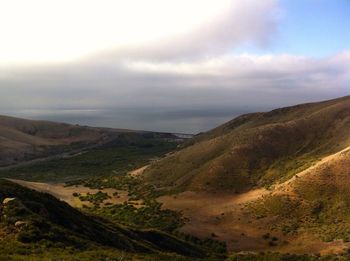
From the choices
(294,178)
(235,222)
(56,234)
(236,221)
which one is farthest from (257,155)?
(56,234)

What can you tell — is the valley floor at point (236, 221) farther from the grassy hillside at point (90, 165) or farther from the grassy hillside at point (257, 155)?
the grassy hillside at point (90, 165)

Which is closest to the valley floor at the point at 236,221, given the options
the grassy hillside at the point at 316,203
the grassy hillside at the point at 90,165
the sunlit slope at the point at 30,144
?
the grassy hillside at the point at 316,203

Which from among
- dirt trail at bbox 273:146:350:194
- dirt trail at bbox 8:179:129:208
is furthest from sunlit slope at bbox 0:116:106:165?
dirt trail at bbox 273:146:350:194

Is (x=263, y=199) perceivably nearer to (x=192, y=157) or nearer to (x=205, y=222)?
(x=205, y=222)

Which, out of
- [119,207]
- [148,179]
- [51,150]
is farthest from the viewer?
[51,150]

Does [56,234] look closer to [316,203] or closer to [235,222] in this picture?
[235,222]

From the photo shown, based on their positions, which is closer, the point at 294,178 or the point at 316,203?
the point at 316,203

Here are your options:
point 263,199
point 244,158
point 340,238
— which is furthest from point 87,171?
point 340,238
